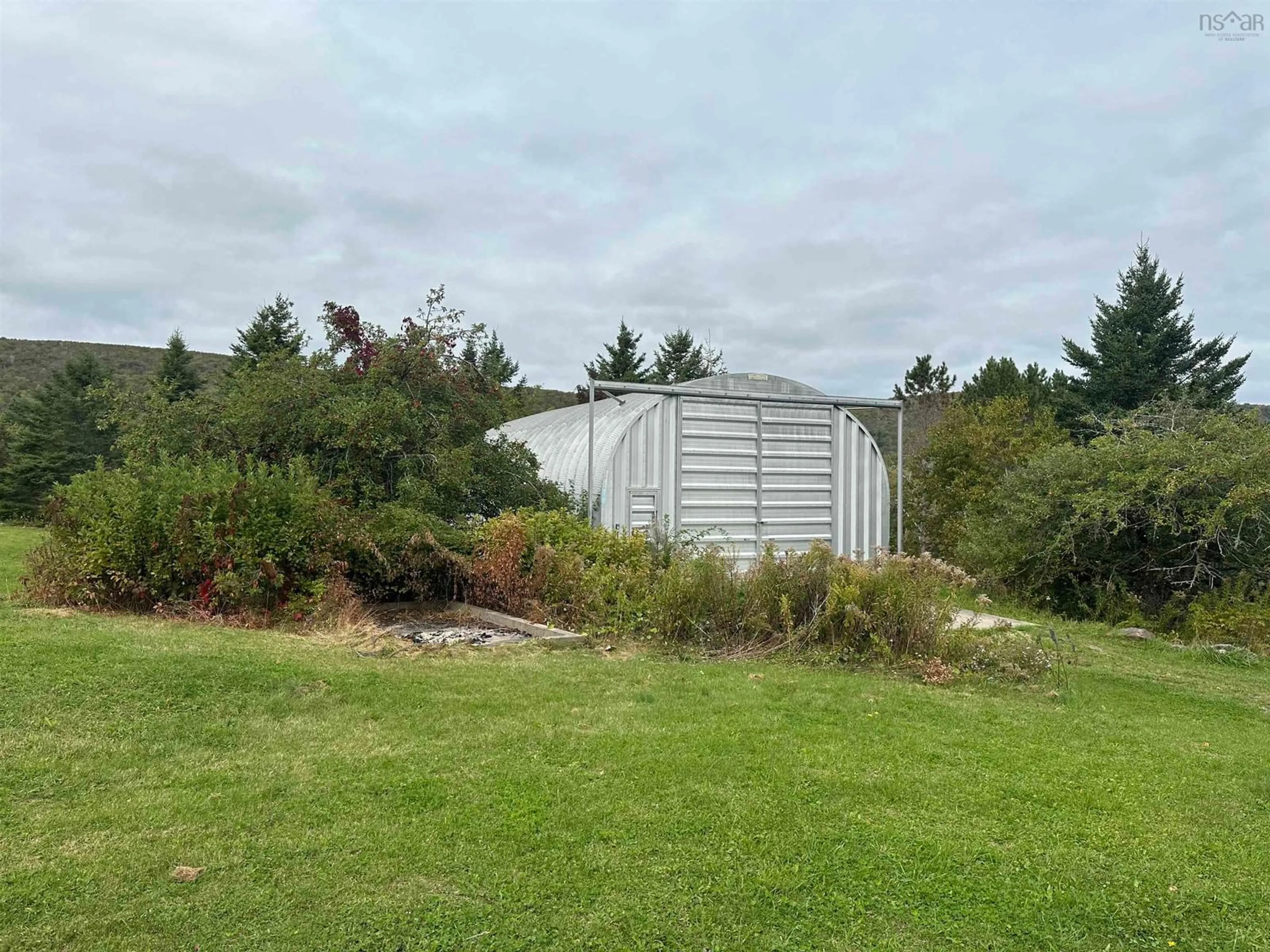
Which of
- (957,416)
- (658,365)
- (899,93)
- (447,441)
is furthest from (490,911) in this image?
(658,365)

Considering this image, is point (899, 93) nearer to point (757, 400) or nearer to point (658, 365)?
point (757, 400)

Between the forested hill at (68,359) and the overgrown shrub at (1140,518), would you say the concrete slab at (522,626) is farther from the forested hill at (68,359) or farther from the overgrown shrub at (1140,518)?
the forested hill at (68,359)

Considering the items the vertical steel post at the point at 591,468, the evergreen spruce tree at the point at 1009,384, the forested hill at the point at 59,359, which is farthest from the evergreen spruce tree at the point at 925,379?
the forested hill at the point at 59,359

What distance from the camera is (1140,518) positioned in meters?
11.4

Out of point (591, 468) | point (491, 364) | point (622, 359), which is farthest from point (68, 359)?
point (591, 468)

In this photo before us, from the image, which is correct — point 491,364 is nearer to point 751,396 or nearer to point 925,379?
point 751,396

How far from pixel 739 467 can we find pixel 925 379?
29.4m

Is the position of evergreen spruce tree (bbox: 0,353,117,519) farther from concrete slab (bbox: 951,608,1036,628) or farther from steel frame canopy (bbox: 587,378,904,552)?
concrete slab (bbox: 951,608,1036,628)

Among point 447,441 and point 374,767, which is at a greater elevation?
point 447,441

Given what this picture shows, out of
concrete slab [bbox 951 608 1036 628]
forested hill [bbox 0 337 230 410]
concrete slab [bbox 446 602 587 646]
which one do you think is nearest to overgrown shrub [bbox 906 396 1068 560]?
concrete slab [bbox 951 608 1036 628]

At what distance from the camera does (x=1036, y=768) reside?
4496 millimetres

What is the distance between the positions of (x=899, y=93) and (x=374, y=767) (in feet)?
38.9

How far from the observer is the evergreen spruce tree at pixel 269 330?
93.6ft

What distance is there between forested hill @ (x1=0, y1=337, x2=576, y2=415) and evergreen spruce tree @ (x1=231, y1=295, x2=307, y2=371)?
15.6 meters
